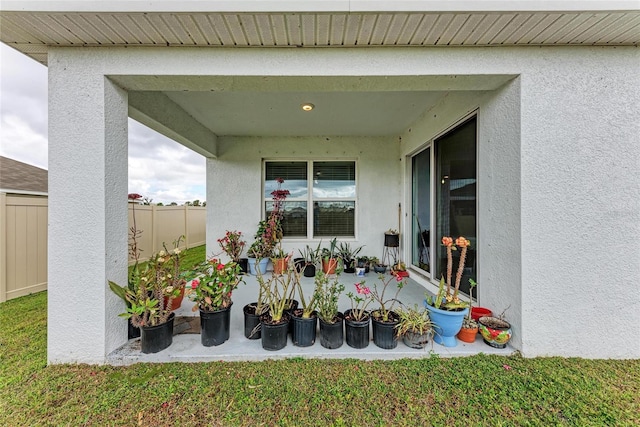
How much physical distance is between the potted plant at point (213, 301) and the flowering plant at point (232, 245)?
7.44ft

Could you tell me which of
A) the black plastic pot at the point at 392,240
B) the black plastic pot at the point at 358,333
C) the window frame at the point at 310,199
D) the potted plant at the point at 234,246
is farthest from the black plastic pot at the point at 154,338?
the black plastic pot at the point at 392,240

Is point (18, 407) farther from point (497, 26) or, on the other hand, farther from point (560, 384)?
point (497, 26)

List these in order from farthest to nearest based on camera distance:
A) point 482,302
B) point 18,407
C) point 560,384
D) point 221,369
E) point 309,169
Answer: point 309,169 < point 482,302 < point 221,369 < point 560,384 < point 18,407

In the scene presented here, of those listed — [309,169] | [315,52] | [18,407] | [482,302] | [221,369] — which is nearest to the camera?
[18,407]

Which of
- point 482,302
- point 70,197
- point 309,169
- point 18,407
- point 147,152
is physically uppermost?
point 147,152

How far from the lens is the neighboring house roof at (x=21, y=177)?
481 centimetres

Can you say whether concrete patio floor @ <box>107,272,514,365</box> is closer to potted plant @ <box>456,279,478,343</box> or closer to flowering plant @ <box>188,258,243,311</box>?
potted plant @ <box>456,279,478,343</box>

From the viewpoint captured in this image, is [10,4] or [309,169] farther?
[309,169]

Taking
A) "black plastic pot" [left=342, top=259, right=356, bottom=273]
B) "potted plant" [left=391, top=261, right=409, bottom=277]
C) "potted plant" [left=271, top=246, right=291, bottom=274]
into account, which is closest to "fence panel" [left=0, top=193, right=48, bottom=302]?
"potted plant" [left=271, top=246, right=291, bottom=274]

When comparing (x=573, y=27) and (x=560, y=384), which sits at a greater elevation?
(x=573, y=27)

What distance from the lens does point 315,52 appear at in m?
1.96

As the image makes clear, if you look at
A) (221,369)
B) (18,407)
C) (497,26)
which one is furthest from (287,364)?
(497,26)

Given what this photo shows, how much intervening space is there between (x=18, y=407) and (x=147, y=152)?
34.5ft

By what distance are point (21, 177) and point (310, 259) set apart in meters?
7.53
